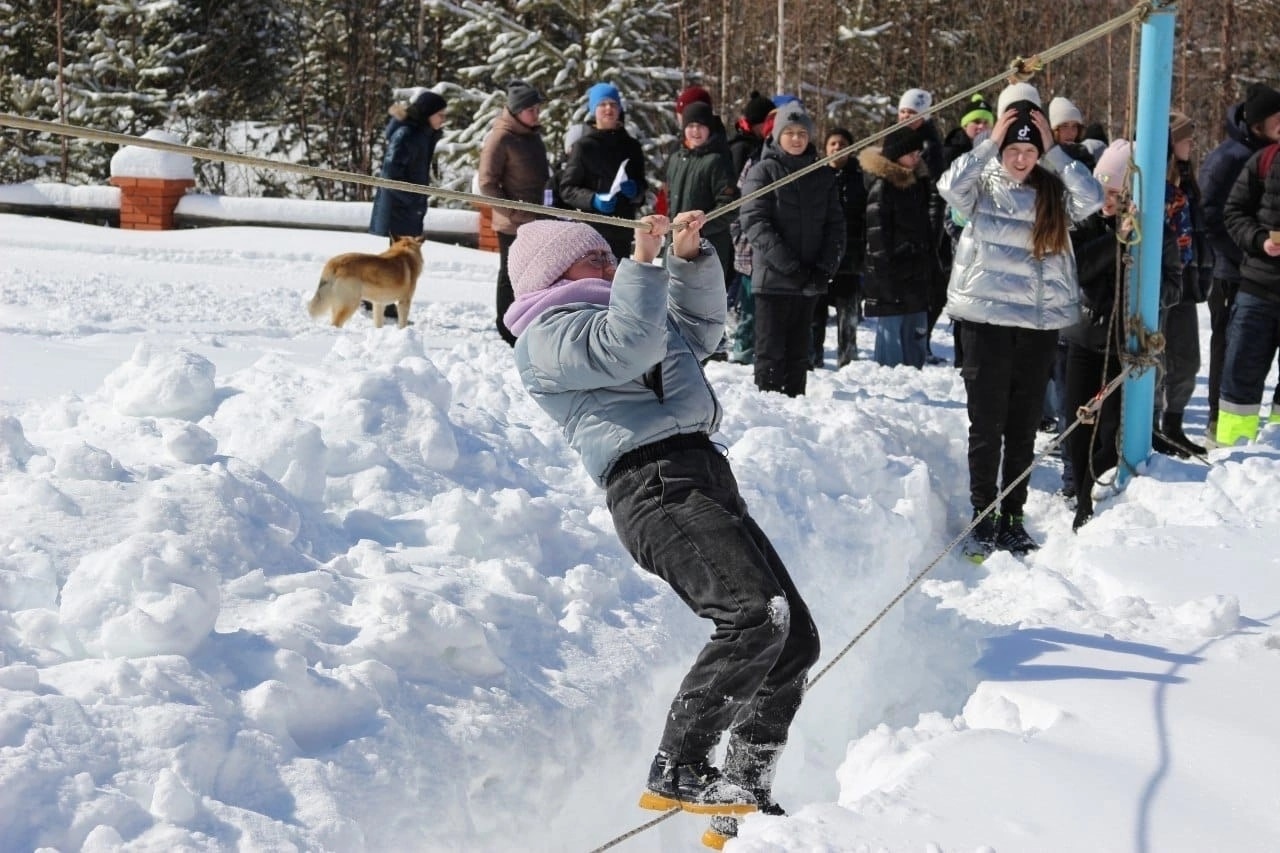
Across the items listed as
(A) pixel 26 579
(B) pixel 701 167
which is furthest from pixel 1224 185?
(A) pixel 26 579

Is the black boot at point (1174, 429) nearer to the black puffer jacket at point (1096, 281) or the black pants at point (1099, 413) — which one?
the black pants at point (1099, 413)

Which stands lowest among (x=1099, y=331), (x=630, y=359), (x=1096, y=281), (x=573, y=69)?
(x=1099, y=331)

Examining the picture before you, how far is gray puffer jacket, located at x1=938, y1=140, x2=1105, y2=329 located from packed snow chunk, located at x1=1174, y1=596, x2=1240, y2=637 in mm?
1625

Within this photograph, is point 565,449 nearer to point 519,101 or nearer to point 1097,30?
point 1097,30

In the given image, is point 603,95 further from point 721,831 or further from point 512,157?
point 721,831

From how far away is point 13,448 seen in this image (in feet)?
14.3

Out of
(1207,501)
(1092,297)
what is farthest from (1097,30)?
(1207,501)

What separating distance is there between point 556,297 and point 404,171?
7198 millimetres

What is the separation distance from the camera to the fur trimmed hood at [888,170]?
909cm

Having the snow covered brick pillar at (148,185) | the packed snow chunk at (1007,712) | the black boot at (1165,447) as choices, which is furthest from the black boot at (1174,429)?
the snow covered brick pillar at (148,185)

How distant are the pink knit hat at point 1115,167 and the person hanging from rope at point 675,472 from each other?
365 centimetres

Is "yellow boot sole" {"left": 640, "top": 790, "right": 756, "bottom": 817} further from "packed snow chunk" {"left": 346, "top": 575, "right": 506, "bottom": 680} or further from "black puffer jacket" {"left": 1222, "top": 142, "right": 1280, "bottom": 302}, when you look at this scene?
"black puffer jacket" {"left": 1222, "top": 142, "right": 1280, "bottom": 302}

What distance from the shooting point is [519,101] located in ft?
30.0

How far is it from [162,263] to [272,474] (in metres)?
9.66
